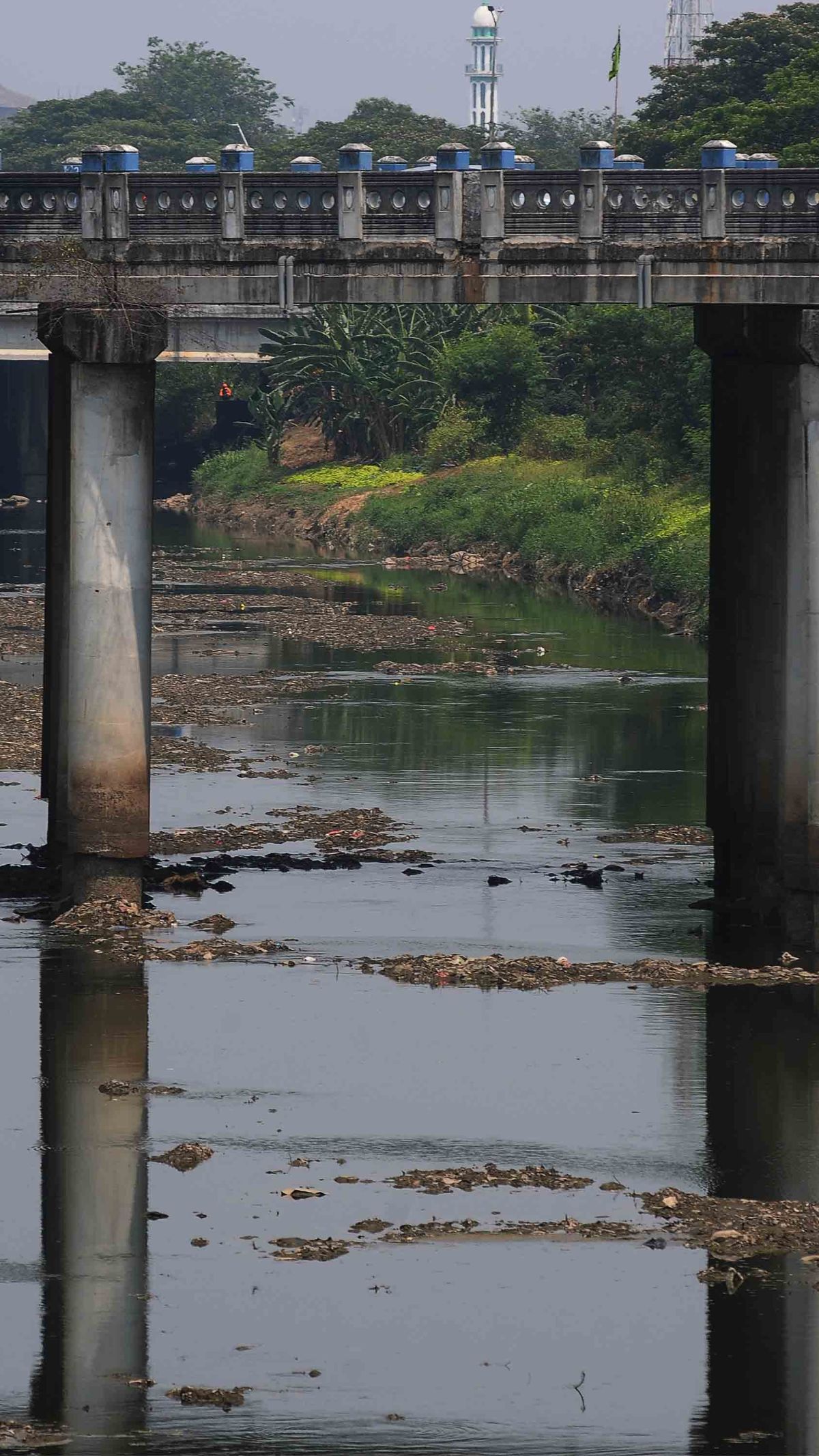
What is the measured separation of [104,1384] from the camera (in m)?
15.3

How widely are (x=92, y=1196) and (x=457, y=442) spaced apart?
68763 mm

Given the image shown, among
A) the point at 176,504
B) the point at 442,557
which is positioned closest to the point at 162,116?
the point at 176,504

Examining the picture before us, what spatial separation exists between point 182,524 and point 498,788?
60105 millimetres

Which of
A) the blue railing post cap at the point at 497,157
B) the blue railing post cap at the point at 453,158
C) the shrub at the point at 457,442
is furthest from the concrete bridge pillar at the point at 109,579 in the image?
the shrub at the point at 457,442

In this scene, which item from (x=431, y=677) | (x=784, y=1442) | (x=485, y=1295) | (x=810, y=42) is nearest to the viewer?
(x=784, y=1442)

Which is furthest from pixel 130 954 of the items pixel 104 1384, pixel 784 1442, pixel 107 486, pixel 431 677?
pixel 431 677

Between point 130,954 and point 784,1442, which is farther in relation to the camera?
point 130,954

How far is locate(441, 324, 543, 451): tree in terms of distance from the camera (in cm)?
8481

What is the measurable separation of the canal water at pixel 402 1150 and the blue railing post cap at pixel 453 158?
26.6 ft

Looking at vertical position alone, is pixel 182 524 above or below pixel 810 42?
below

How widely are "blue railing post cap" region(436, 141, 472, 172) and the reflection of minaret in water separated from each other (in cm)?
915

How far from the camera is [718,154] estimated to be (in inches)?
1030

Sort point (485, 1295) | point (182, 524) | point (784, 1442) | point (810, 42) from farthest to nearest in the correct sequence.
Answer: point (182, 524) → point (810, 42) → point (485, 1295) → point (784, 1442)

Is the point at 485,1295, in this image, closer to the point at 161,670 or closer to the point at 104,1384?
the point at 104,1384
